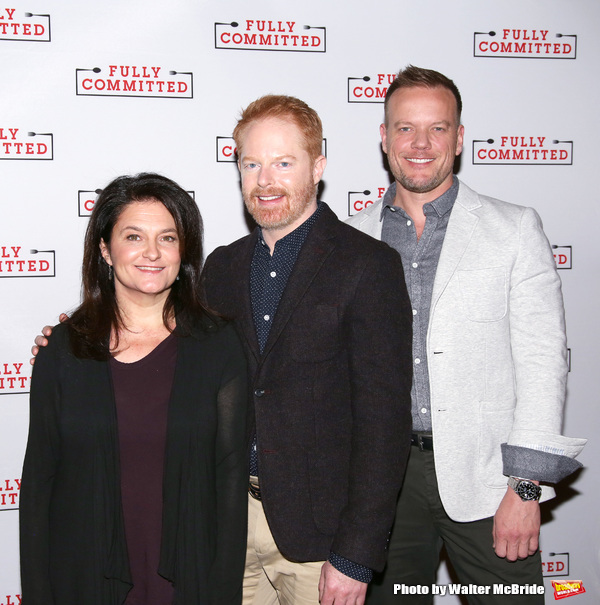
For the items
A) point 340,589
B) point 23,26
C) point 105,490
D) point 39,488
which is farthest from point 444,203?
point 23,26

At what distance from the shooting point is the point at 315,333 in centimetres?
173

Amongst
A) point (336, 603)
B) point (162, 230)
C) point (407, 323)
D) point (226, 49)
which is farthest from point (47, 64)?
point (336, 603)

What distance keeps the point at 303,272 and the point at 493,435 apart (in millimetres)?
827

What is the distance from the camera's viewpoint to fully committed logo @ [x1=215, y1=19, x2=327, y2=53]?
2.84 m

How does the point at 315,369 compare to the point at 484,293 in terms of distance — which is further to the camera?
the point at 484,293

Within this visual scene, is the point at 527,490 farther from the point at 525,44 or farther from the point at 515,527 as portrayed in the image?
the point at 525,44

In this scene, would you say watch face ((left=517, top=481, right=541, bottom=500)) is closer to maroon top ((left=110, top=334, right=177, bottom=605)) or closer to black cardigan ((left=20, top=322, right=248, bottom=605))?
black cardigan ((left=20, top=322, right=248, bottom=605))

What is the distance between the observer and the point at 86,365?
69.0 inches

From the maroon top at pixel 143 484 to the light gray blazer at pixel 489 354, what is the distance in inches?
32.8

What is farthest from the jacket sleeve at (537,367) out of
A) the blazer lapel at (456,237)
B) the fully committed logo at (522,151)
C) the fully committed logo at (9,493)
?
the fully committed logo at (9,493)

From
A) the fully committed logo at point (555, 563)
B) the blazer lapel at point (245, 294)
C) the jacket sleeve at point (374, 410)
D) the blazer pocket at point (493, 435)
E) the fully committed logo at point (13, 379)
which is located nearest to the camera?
the jacket sleeve at point (374, 410)

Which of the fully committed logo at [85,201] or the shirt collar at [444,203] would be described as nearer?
the shirt collar at [444,203]

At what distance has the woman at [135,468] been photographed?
5.58 feet

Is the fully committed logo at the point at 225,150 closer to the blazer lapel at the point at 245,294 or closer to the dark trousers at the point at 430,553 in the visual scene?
the blazer lapel at the point at 245,294
